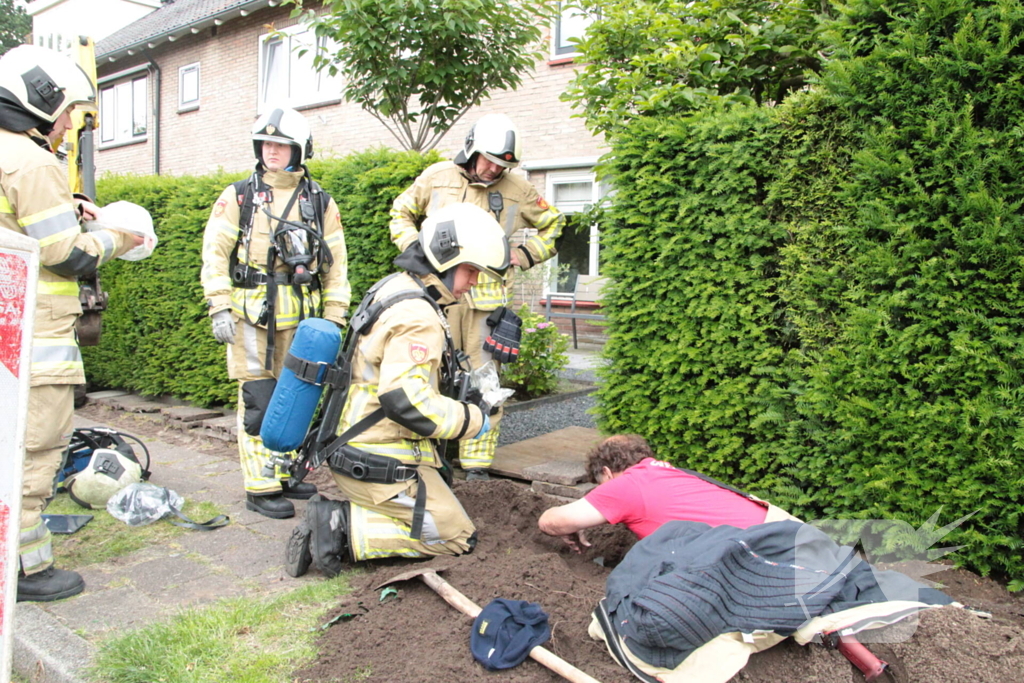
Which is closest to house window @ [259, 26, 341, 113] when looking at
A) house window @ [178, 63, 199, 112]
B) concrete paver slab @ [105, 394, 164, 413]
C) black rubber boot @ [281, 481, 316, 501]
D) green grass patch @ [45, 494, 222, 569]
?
house window @ [178, 63, 199, 112]

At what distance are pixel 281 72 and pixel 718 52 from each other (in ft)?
48.3

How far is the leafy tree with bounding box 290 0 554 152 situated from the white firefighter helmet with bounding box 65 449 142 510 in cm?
396

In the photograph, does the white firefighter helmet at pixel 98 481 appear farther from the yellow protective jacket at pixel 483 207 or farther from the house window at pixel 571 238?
the house window at pixel 571 238

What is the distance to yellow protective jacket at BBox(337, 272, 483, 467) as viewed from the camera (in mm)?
3439

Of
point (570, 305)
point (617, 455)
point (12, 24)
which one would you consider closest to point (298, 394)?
point (617, 455)

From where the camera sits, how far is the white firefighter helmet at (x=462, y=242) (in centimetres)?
362

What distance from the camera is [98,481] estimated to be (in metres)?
4.83

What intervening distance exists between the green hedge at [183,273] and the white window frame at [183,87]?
11.1 meters

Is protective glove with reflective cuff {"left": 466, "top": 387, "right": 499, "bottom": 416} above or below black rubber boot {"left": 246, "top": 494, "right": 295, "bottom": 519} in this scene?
above

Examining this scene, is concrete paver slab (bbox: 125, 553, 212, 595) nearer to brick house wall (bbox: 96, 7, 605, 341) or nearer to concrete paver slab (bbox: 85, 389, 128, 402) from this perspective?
concrete paver slab (bbox: 85, 389, 128, 402)

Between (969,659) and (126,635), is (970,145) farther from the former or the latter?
(126,635)

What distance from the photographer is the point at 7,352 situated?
2.15m

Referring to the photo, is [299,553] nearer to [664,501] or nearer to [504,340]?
[664,501]

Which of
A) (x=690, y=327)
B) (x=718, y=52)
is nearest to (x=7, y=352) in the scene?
(x=690, y=327)
